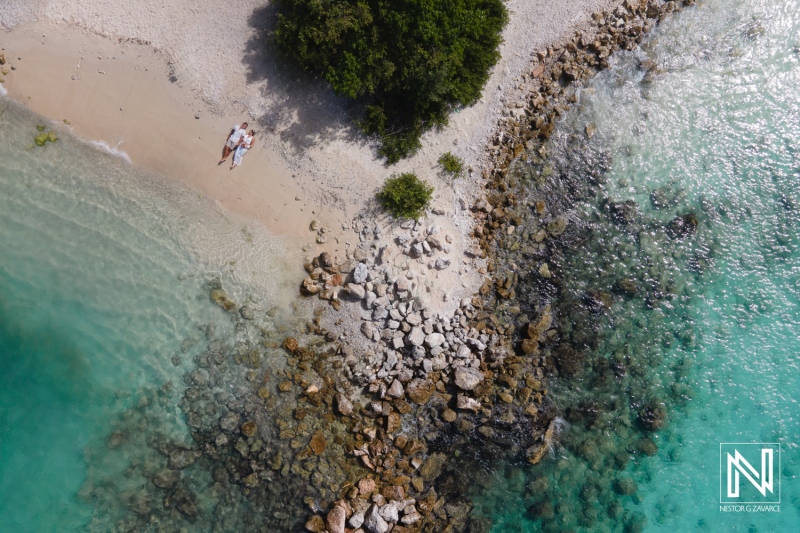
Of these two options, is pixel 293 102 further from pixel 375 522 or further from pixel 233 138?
pixel 375 522

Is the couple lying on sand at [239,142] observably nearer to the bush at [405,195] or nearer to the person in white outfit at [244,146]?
the person in white outfit at [244,146]

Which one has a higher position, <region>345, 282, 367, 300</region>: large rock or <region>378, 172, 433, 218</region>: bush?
<region>378, 172, 433, 218</region>: bush

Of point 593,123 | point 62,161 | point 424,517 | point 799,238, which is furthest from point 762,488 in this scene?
point 62,161

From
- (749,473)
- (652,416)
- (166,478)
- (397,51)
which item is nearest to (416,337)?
(652,416)

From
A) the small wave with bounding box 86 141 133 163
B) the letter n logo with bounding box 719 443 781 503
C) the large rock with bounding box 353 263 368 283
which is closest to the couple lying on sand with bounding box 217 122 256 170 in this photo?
the small wave with bounding box 86 141 133 163

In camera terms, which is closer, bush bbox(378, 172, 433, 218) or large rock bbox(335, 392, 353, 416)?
bush bbox(378, 172, 433, 218)

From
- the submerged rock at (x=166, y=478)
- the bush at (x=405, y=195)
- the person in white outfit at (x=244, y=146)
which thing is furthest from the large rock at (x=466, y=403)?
the person in white outfit at (x=244, y=146)

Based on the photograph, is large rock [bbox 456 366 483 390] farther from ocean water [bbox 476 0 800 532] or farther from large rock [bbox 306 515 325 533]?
large rock [bbox 306 515 325 533]

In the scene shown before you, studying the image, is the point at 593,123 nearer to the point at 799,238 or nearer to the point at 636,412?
the point at 799,238
